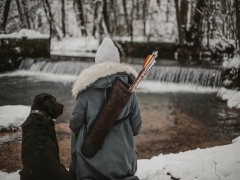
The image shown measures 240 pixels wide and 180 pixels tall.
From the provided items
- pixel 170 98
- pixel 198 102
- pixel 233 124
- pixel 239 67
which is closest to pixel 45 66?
pixel 170 98

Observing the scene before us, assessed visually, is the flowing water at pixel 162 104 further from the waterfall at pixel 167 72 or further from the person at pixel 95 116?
the person at pixel 95 116

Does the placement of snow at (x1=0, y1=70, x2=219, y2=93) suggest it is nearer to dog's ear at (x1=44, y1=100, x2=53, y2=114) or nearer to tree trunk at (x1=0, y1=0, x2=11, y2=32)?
tree trunk at (x1=0, y1=0, x2=11, y2=32)

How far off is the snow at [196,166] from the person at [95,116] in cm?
110

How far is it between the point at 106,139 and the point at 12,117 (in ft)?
16.0

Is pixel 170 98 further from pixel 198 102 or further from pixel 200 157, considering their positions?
pixel 200 157

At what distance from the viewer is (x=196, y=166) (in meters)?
3.90

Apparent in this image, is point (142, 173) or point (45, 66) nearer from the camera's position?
point (142, 173)

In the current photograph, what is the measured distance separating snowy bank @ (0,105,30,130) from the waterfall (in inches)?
288

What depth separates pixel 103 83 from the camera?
2.66 metres

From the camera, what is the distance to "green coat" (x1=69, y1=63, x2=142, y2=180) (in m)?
2.67

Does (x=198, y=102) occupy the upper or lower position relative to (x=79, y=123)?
lower

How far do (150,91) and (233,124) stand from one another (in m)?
4.61

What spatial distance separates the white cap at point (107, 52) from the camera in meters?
2.82

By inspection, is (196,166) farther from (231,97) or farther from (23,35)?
(23,35)
